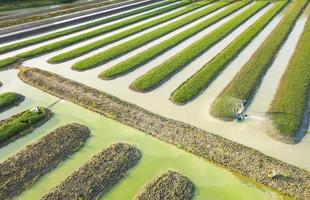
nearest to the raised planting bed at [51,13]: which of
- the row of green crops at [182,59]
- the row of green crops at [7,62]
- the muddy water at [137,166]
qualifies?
the row of green crops at [7,62]

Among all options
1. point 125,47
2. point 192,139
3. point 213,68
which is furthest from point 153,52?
point 192,139

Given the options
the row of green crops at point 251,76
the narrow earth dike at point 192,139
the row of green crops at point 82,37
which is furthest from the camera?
the row of green crops at point 82,37

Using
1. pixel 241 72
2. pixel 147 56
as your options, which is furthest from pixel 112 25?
pixel 241 72

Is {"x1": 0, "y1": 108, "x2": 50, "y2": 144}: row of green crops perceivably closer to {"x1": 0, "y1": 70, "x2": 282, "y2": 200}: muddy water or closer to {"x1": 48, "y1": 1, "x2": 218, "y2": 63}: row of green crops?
{"x1": 0, "y1": 70, "x2": 282, "y2": 200}: muddy water

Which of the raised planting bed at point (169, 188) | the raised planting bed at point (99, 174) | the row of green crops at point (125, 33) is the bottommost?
the row of green crops at point (125, 33)

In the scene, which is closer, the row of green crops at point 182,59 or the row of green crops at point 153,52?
the row of green crops at point 182,59

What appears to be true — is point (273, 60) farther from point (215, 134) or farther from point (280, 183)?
point (280, 183)

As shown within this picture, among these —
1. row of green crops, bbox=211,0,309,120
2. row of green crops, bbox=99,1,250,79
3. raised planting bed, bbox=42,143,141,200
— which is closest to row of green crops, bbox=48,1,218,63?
row of green crops, bbox=99,1,250,79

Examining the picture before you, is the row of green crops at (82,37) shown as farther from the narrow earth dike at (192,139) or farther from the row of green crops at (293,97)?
the row of green crops at (293,97)

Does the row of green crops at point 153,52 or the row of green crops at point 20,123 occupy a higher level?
the row of green crops at point 20,123
